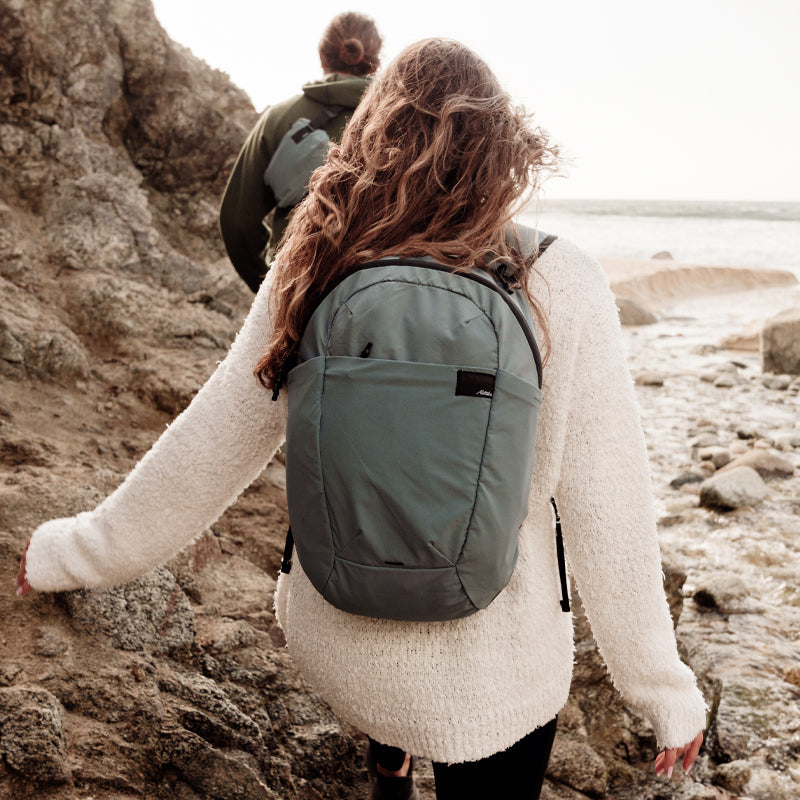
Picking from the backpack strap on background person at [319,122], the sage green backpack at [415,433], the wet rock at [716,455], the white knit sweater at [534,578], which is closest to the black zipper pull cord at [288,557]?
the white knit sweater at [534,578]

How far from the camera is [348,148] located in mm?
1382

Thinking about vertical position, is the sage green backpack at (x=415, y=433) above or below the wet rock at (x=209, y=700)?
above

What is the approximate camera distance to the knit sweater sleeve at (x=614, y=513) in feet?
4.27

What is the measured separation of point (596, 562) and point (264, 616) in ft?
4.80

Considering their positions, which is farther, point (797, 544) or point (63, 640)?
point (797, 544)

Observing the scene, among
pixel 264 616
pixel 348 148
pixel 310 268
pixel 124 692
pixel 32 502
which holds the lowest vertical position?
pixel 264 616

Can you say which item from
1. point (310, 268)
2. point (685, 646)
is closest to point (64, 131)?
point (310, 268)

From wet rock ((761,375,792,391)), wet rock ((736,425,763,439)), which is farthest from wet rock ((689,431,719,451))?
wet rock ((761,375,792,391))

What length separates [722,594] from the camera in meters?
4.00

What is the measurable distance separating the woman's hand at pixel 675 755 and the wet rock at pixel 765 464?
15.7 ft

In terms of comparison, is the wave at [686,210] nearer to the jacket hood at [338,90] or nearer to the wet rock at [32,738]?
the jacket hood at [338,90]

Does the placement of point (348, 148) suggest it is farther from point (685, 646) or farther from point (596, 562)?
point (685, 646)

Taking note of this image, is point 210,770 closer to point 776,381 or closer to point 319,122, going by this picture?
point 319,122

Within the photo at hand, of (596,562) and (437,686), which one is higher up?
(596,562)
